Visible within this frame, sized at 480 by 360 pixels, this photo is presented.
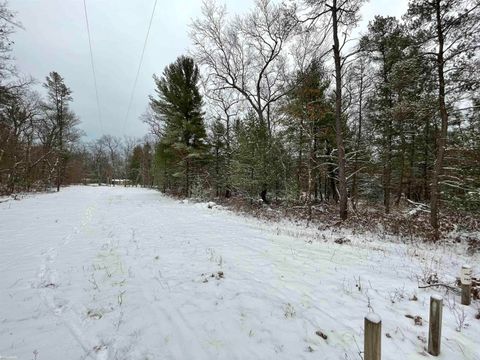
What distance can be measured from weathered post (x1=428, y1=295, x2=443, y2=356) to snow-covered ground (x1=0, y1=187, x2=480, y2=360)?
0.31 feet

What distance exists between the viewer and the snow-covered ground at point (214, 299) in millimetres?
3055

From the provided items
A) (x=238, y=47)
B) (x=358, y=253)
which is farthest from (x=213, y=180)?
(x=358, y=253)

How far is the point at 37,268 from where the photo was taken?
5391mm

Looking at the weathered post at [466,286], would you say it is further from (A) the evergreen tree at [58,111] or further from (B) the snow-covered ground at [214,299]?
(A) the evergreen tree at [58,111]

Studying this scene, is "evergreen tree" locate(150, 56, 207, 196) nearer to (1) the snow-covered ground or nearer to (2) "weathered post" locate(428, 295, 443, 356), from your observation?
(1) the snow-covered ground

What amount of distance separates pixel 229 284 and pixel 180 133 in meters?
18.3

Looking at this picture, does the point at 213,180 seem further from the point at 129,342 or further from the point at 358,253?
the point at 129,342

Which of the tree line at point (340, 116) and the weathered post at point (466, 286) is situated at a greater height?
the tree line at point (340, 116)

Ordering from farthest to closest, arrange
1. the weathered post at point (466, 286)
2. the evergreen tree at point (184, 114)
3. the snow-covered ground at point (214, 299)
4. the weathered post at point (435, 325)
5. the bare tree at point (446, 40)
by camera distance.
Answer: the evergreen tree at point (184, 114)
the bare tree at point (446, 40)
the weathered post at point (466, 286)
the snow-covered ground at point (214, 299)
the weathered post at point (435, 325)

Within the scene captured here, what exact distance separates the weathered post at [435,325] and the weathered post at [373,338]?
108 centimetres

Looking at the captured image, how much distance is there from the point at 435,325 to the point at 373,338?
1188 millimetres

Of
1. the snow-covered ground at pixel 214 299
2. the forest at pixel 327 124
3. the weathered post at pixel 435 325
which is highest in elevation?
the forest at pixel 327 124

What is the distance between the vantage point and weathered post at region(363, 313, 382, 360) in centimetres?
225

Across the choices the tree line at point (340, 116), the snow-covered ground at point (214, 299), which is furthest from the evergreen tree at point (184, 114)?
the snow-covered ground at point (214, 299)
